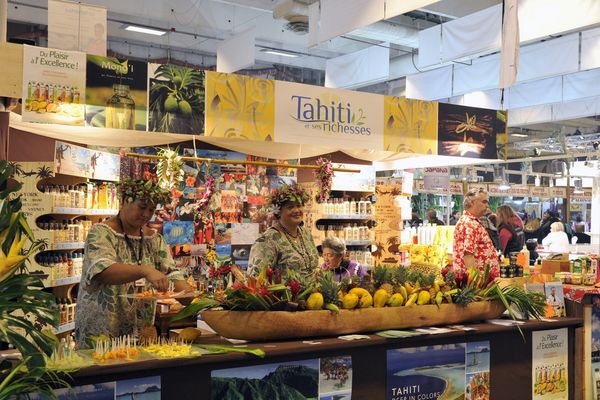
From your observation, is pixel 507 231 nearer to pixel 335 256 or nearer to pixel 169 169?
pixel 335 256

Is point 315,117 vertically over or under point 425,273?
over

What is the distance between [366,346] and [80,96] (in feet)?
10.5

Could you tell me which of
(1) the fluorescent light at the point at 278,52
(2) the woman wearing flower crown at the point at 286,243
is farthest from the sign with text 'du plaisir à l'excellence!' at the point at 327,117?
(1) the fluorescent light at the point at 278,52

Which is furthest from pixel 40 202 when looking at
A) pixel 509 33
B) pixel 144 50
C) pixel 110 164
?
pixel 144 50

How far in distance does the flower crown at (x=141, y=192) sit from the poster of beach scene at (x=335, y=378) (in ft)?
4.69

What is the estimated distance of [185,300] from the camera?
470cm

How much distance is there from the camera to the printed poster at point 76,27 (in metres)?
5.45

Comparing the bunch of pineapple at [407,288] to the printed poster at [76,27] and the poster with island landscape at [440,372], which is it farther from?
the printed poster at [76,27]

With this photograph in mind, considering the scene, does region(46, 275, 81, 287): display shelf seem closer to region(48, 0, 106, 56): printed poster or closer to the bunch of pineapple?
region(48, 0, 106, 56): printed poster

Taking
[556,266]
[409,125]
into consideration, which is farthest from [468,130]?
[556,266]

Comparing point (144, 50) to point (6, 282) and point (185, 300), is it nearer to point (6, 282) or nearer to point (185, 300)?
point (185, 300)

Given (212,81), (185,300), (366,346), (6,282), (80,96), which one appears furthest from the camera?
(212,81)

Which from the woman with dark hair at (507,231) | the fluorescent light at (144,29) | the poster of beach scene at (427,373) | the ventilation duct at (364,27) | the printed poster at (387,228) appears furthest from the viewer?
the fluorescent light at (144,29)

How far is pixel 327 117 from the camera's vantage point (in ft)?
21.1
